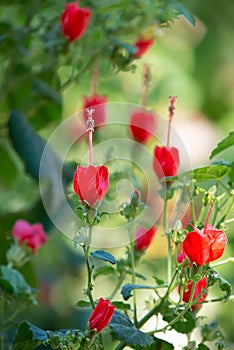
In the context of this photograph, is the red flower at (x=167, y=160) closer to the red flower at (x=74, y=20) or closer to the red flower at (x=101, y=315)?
the red flower at (x=101, y=315)

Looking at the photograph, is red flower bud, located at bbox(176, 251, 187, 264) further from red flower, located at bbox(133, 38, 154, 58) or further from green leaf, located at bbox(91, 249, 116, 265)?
red flower, located at bbox(133, 38, 154, 58)

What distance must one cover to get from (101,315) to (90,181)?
0.10 metres

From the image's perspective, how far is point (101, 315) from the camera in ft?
2.08

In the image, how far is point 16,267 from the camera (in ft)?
3.01

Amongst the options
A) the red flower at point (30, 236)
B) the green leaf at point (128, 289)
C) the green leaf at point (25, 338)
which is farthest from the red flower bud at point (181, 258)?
the red flower at point (30, 236)

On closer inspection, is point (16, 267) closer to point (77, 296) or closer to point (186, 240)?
point (186, 240)

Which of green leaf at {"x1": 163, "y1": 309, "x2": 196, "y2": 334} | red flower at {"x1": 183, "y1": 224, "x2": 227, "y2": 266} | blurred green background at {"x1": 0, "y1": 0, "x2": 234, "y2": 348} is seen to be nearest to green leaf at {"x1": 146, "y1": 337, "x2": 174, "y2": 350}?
green leaf at {"x1": 163, "y1": 309, "x2": 196, "y2": 334}

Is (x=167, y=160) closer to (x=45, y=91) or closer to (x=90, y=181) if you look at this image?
(x=90, y=181)

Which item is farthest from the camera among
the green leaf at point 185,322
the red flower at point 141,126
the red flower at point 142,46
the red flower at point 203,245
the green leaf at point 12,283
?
the red flower at point 142,46

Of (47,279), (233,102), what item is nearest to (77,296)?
(47,279)

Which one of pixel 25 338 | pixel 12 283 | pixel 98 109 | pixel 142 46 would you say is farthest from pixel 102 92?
pixel 25 338

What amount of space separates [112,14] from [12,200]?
0.40m

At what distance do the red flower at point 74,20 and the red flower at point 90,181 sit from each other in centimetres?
36

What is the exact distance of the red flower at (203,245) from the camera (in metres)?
0.62
